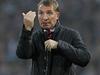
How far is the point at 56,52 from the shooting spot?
191 inches

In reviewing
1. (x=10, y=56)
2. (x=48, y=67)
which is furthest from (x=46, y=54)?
(x=10, y=56)

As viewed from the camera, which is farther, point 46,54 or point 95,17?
point 95,17

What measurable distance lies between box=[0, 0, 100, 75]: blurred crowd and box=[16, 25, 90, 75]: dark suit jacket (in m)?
6.85

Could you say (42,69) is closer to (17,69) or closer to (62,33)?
(62,33)

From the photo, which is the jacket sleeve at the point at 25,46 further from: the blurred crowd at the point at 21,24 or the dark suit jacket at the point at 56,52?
the blurred crowd at the point at 21,24

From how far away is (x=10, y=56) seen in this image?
12.4 meters

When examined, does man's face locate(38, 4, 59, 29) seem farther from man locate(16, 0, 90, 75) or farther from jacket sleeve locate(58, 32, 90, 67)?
jacket sleeve locate(58, 32, 90, 67)

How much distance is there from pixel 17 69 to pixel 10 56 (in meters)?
0.30

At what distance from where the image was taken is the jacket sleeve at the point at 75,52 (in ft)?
15.6

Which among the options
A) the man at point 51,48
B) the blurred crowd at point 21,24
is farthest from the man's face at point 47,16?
the blurred crowd at point 21,24

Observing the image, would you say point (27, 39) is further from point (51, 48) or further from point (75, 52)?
point (75, 52)

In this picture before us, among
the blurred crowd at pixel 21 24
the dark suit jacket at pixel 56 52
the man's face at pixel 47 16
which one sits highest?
the man's face at pixel 47 16

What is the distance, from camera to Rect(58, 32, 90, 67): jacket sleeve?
4.77 metres

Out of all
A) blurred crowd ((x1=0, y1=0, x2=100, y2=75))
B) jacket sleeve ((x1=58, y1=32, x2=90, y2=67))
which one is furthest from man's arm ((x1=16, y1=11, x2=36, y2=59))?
blurred crowd ((x1=0, y1=0, x2=100, y2=75))
